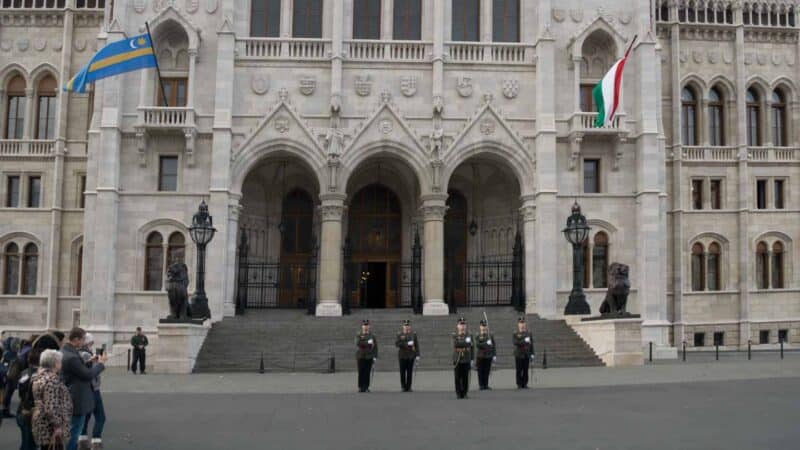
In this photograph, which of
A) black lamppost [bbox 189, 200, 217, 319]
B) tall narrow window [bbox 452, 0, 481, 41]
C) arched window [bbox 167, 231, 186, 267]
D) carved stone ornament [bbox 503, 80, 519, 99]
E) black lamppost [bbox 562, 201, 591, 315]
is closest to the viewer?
black lamppost [bbox 189, 200, 217, 319]

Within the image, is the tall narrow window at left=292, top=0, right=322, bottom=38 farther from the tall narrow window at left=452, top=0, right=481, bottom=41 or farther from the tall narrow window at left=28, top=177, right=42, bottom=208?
the tall narrow window at left=28, top=177, right=42, bottom=208

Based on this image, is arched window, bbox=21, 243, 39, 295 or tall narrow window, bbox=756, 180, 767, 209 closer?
arched window, bbox=21, 243, 39, 295

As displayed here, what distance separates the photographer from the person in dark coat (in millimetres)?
10406

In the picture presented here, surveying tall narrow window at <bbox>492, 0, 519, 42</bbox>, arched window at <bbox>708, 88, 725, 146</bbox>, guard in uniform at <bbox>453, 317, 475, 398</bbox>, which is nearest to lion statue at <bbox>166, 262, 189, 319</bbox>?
guard in uniform at <bbox>453, 317, 475, 398</bbox>

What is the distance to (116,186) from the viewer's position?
3356 centimetres

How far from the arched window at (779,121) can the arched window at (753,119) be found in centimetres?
87

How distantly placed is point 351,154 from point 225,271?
7.12 metres

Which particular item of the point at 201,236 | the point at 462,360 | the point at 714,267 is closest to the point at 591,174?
the point at 714,267

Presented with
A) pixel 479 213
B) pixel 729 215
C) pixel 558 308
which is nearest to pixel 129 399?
pixel 558 308

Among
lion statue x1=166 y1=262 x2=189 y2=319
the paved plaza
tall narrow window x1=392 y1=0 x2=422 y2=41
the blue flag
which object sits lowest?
the paved plaza

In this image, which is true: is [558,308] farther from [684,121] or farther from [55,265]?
[55,265]

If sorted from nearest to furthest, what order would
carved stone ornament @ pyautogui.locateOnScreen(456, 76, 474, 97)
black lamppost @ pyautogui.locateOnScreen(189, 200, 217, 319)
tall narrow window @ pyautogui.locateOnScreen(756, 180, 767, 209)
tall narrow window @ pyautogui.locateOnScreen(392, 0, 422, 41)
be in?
black lamppost @ pyautogui.locateOnScreen(189, 200, 217, 319) < carved stone ornament @ pyautogui.locateOnScreen(456, 76, 474, 97) < tall narrow window @ pyautogui.locateOnScreen(392, 0, 422, 41) < tall narrow window @ pyautogui.locateOnScreen(756, 180, 767, 209)

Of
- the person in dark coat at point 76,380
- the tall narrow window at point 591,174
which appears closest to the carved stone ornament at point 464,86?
the tall narrow window at point 591,174

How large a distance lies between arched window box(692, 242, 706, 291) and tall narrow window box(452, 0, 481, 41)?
16116 millimetres
